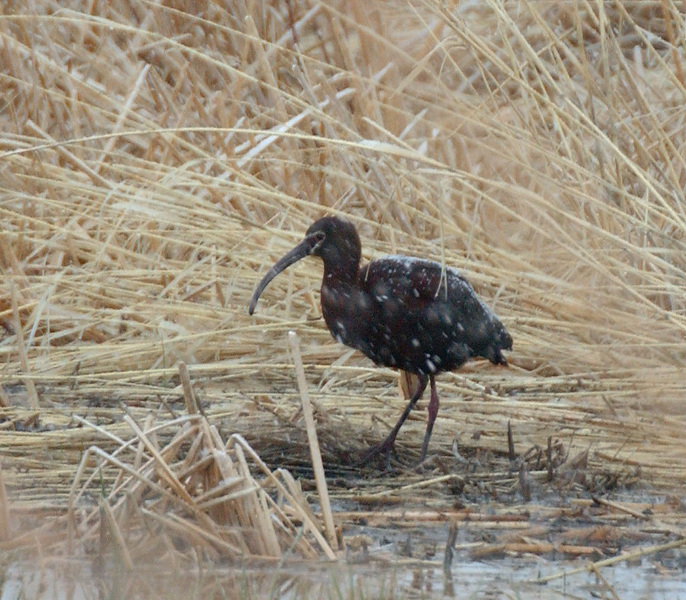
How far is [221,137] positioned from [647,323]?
2.54m

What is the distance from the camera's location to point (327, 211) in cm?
Answer: 545

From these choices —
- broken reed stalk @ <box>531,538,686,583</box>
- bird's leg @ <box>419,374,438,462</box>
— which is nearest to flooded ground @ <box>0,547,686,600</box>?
broken reed stalk @ <box>531,538,686,583</box>

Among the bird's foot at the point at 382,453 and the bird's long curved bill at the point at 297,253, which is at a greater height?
the bird's long curved bill at the point at 297,253

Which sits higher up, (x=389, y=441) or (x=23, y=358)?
(x=389, y=441)

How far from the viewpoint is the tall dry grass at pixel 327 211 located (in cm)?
438

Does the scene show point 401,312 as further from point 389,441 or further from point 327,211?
point 327,211

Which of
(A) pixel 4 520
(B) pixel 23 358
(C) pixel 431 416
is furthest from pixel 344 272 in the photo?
(A) pixel 4 520

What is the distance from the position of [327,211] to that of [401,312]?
1211mm

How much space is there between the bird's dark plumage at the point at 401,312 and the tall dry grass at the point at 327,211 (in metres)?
0.15

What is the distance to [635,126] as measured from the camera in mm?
5812

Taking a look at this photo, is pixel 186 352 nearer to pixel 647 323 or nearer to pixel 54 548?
pixel 647 323

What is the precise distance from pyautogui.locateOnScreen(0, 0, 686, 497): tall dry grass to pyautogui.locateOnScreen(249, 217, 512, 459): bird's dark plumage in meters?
0.15

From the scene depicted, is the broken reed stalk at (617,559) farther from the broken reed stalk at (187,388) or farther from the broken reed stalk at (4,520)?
the broken reed stalk at (4,520)

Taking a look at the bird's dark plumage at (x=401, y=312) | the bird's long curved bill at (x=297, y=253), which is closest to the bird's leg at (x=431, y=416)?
the bird's dark plumage at (x=401, y=312)
